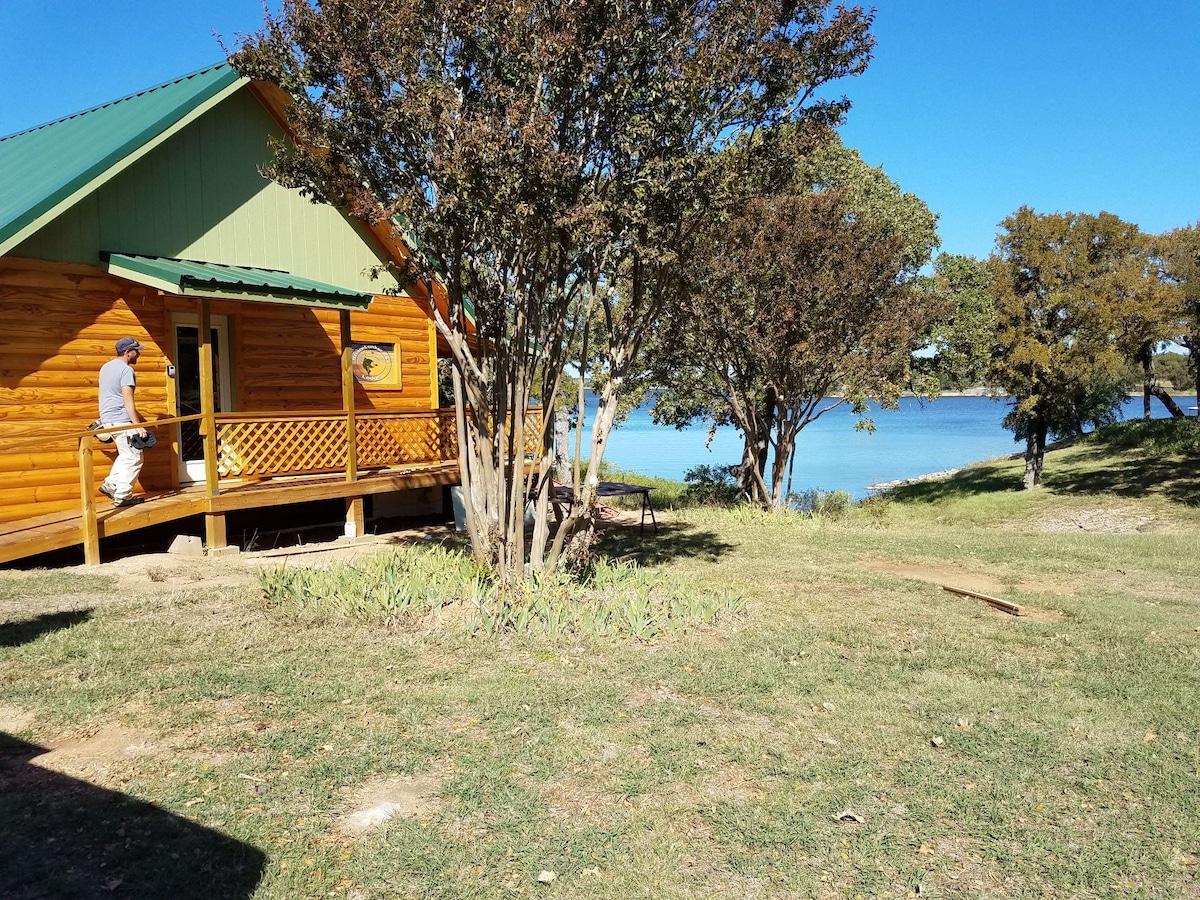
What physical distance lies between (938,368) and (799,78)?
61.1ft

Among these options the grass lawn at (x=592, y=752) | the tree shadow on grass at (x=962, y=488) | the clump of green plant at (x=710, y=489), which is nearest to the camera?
the grass lawn at (x=592, y=752)

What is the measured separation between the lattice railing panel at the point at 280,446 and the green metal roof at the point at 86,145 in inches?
131

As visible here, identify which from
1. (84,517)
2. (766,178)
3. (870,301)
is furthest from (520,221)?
(870,301)

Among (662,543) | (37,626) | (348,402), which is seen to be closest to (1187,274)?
(662,543)

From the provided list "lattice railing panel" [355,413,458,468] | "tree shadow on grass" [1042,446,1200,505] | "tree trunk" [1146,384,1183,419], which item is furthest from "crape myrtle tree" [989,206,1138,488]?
"lattice railing panel" [355,413,458,468]

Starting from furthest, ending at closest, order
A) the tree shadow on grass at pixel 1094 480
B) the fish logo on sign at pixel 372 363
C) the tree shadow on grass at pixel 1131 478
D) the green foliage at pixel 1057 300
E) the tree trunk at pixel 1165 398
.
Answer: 1. the tree trunk at pixel 1165 398
2. the green foliage at pixel 1057 300
3. the tree shadow on grass at pixel 1094 480
4. the tree shadow on grass at pixel 1131 478
5. the fish logo on sign at pixel 372 363

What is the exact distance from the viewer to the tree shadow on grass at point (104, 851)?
353 centimetres

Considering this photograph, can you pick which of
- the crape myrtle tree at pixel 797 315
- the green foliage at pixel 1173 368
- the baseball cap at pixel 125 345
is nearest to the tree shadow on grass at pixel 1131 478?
the crape myrtle tree at pixel 797 315

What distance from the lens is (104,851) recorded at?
12.3 feet

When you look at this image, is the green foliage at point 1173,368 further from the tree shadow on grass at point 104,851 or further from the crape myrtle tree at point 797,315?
the tree shadow on grass at point 104,851

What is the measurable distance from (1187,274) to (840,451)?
138 ft

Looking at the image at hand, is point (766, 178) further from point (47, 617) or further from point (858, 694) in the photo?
point (47, 617)

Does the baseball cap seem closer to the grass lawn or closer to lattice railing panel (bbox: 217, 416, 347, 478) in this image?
lattice railing panel (bbox: 217, 416, 347, 478)

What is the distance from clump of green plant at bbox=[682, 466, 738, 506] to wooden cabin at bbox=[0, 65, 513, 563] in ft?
28.3
